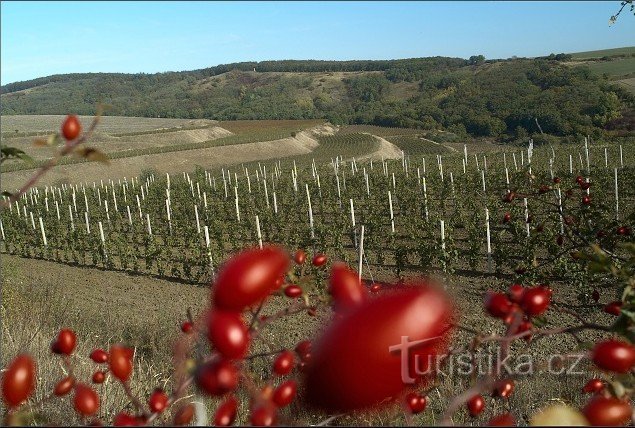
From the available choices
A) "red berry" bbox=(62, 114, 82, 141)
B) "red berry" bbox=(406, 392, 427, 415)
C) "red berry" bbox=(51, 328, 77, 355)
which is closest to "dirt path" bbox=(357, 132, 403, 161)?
"red berry" bbox=(406, 392, 427, 415)

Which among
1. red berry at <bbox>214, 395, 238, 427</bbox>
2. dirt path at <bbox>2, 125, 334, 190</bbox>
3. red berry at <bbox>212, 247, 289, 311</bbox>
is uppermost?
red berry at <bbox>212, 247, 289, 311</bbox>

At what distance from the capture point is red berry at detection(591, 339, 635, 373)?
72 centimetres

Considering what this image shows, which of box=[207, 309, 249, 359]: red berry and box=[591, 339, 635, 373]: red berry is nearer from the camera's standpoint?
box=[207, 309, 249, 359]: red berry

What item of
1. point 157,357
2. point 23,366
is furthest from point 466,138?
point 23,366

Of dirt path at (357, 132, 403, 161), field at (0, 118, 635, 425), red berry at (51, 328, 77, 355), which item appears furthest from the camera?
dirt path at (357, 132, 403, 161)

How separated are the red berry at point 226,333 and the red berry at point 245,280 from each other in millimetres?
15

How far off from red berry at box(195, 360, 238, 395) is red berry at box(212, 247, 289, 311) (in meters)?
0.05

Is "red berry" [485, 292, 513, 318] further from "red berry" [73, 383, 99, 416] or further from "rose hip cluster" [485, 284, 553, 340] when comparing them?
"red berry" [73, 383, 99, 416]

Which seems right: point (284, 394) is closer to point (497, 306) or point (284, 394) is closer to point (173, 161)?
point (497, 306)

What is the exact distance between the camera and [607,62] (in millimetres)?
55844

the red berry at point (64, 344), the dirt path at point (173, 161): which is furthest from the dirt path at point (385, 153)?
the red berry at point (64, 344)

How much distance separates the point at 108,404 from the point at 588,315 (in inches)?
316

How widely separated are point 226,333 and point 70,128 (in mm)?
434

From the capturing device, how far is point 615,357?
0.73m
